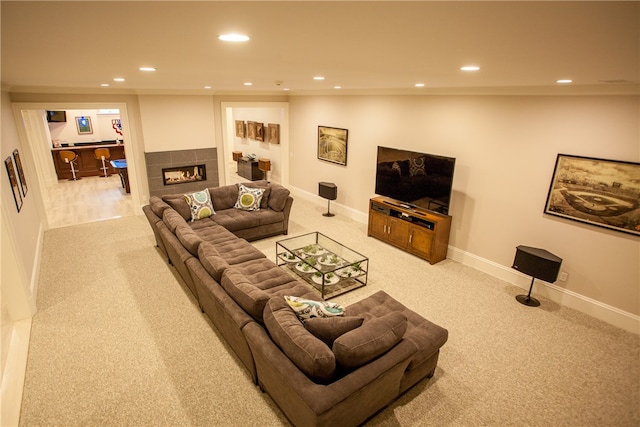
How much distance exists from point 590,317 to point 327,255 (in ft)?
10.7

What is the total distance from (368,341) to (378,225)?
12.2 feet

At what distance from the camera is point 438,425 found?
264cm

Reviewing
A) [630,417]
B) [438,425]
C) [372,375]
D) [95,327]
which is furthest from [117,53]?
[630,417]

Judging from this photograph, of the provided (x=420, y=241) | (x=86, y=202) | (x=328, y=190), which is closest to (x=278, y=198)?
(x=328, y=190)

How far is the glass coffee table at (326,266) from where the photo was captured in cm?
442

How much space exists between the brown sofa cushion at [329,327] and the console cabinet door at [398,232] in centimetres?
308

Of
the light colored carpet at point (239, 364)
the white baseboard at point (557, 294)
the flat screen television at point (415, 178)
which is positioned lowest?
the light colored carpet at point (239, 364)

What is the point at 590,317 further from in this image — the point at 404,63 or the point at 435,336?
the point at 404,63

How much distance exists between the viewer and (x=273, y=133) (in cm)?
912

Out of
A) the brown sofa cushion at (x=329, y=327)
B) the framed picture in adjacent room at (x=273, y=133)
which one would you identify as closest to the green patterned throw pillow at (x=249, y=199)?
the framed picture in adjacent room at (x=273, y=133)

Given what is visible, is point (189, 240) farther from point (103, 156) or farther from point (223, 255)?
point (103, 156)

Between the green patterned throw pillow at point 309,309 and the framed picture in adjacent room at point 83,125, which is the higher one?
the framed picture in adjacent room at point 83,125

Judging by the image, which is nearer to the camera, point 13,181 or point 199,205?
point 13,181

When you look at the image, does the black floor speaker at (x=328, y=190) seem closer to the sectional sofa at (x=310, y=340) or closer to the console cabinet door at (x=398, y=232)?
the console cabinet door at (x=398, y=232)
